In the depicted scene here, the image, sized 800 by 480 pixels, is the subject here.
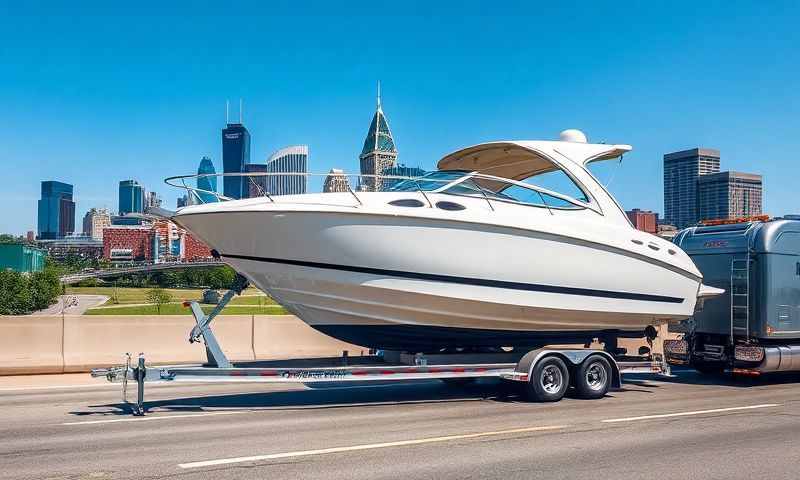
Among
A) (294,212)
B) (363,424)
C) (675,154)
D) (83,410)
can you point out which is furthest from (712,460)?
(675,154)

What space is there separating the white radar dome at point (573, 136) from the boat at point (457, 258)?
19.9 inches

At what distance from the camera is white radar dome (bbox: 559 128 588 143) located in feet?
43.0

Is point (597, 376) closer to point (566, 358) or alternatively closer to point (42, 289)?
point (566, 358)

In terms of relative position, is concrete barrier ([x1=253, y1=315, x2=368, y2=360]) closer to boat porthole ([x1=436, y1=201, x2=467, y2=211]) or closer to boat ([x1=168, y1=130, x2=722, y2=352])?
boat ([x1=168, y1=130, x2=722, y2=352])

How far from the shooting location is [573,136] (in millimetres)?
13133

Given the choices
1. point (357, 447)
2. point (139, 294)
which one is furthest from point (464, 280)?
point (139, 294)

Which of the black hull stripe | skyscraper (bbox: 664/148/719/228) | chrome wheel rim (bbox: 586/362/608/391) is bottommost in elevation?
chrome wheel rim (bbox: 586/362/608/391)

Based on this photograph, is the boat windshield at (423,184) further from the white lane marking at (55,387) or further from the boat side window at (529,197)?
the white lane marking at (55,387)

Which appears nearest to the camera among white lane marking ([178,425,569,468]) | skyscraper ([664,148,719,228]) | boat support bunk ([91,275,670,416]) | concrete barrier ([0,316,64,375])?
white lane marking ([178,425,569,468])

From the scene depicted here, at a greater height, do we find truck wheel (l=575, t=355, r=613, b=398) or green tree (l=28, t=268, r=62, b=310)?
truck wheel (l=575, t=355, r=613, b=398)

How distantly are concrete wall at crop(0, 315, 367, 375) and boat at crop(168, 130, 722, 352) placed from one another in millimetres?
5300

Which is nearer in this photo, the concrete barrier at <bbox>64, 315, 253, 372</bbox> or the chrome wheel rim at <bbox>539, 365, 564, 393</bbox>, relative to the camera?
the chrome wheel rim at <bbox>539, 365, 564, 393</bbox>

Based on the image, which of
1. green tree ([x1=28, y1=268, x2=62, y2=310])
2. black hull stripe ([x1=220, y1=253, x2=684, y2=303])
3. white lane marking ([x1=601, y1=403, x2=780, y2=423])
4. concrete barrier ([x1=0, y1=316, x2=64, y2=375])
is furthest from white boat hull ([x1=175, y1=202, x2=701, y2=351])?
green tree ([x1=28, y1=268, x2=62, y2=310])

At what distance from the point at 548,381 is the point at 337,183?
4425 mm
